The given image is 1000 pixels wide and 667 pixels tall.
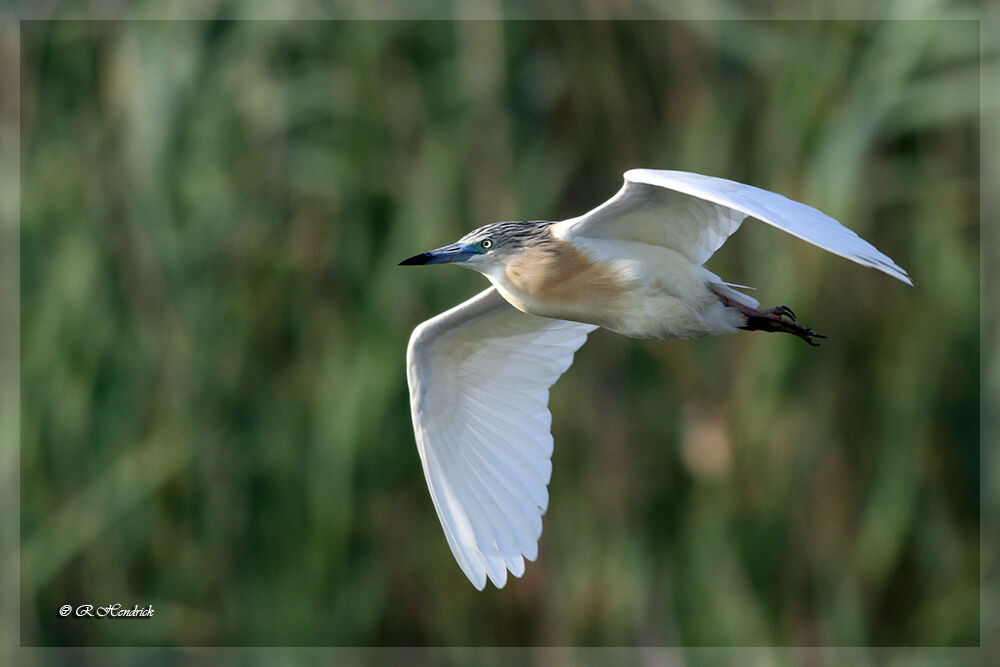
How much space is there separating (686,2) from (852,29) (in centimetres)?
33

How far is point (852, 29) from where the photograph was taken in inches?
104

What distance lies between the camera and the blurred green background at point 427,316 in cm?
266

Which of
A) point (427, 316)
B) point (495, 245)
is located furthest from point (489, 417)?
point (427, 316)

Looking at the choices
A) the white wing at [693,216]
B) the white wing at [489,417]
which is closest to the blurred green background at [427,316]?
the white wing at [489,417]

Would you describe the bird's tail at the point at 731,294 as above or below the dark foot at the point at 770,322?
above

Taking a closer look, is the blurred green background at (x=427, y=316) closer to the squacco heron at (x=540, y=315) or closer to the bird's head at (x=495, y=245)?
the squacco heron at (x=540, y=315)

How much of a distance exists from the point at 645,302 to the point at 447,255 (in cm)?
24

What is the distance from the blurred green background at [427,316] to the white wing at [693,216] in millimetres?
911

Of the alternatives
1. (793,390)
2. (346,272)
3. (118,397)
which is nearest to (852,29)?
(793,390)

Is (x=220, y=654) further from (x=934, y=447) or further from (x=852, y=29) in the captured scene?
(x=852, y=29)

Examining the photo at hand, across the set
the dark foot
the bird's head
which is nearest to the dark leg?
the dark foot

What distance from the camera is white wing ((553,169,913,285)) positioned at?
1.32 metres

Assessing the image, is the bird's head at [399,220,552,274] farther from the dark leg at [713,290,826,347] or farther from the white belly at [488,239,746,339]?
the dark leg at [713,290,826,347]

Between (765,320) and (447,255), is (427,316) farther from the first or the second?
(765,320)
